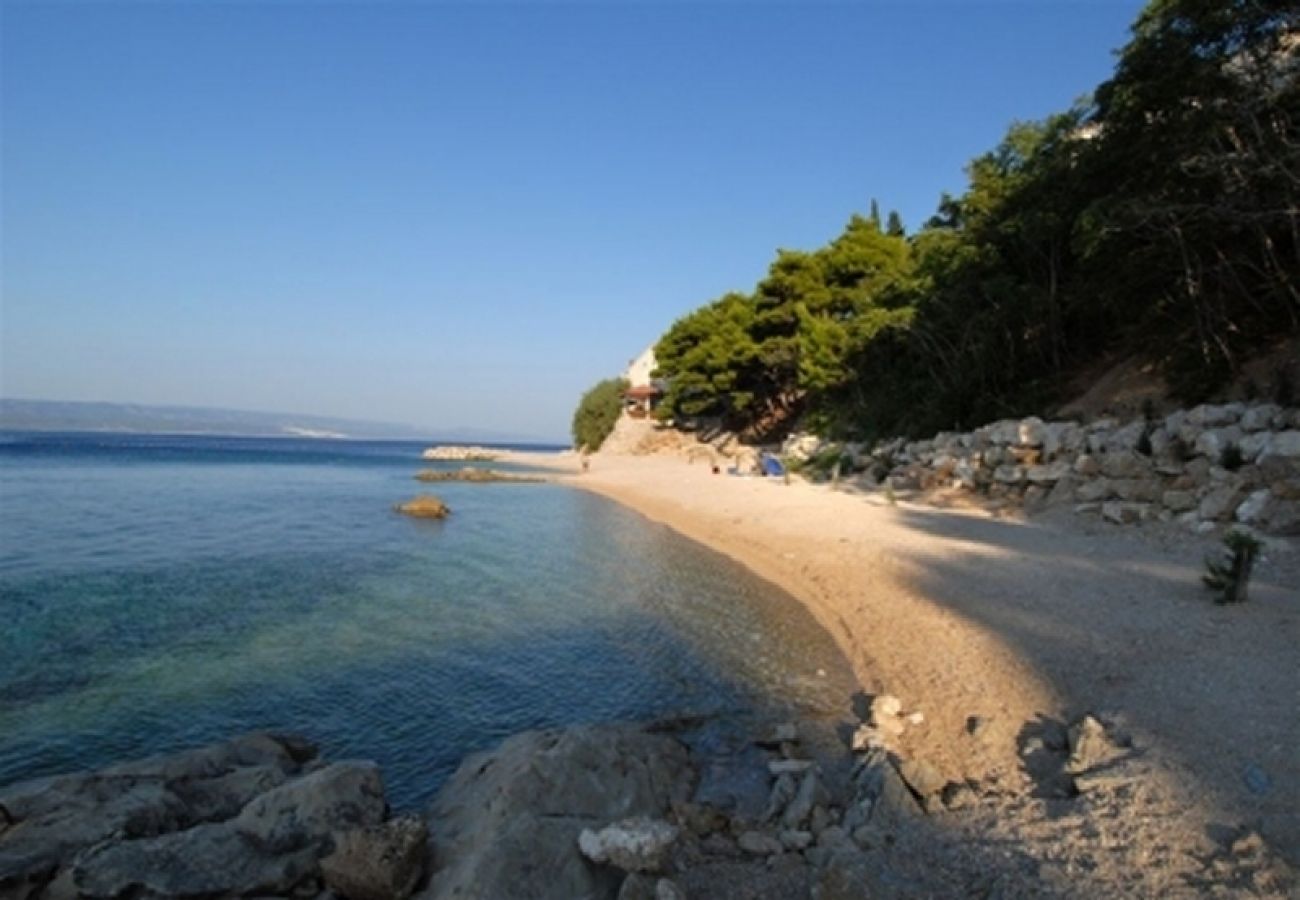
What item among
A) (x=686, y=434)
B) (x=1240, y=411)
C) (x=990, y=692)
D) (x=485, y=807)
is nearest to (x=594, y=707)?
(x=485, y=807)

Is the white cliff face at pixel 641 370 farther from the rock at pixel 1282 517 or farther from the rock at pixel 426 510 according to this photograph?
the rock at pixel 1282 517

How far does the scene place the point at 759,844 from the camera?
471 centimetres

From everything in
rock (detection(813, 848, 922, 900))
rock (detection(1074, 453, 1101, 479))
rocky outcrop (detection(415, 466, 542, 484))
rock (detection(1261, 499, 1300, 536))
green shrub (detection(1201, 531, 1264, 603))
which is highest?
rock (detection(1074, 453, 1101, 479))

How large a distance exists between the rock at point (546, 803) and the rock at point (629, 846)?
0.28 ft

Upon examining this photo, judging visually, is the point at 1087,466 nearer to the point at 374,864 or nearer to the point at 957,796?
the point at 957,796

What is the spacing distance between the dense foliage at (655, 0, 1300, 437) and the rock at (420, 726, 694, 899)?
494 inches

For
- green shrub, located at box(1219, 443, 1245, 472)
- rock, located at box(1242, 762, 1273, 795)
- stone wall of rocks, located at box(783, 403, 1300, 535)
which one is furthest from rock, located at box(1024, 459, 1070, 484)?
rock, located at box(1242, 762, 1273, 795)

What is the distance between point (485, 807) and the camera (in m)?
5.05

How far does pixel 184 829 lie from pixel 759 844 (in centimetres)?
407

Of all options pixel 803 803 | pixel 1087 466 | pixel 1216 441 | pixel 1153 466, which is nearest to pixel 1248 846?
pixel 803 803

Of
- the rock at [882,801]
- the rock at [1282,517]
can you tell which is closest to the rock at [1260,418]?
the rock at [1282,517]

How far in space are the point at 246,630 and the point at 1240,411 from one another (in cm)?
1716

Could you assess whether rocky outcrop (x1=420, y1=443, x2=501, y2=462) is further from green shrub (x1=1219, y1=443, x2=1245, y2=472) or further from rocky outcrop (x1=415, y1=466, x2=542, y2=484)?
green shrub (x1=1219, y1=443, x2=1245, y2=472)

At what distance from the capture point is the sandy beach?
13.6 ft
